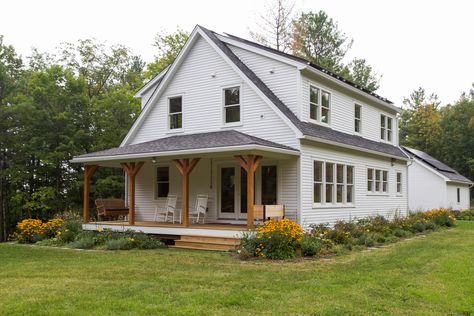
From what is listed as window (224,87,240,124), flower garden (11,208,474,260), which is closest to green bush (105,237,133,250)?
flower garden (11,208,474,260)

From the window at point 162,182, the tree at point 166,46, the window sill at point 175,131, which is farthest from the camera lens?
the tree at point 166,46

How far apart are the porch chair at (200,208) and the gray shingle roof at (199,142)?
213 centimetres

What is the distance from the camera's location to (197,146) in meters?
14.6

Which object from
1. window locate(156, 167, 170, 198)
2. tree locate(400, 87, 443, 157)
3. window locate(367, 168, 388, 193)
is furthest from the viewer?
tree locate(400, 87, 443, 157)

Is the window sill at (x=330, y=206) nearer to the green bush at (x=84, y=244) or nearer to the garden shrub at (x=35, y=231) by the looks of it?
the green bush at (x=84, y=244)

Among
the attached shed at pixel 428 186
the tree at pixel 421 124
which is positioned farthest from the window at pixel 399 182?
the tree at pixel 421 124

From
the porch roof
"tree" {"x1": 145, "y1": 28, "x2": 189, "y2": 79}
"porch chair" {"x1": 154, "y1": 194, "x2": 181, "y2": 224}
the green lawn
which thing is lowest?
the green lawn

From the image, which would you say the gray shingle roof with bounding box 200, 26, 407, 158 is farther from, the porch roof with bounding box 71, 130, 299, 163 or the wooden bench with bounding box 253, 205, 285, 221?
the wooden bench with bounding box 253, 205, 285, 221

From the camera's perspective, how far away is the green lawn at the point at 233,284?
22.1ft

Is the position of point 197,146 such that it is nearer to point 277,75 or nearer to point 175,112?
point 277,75

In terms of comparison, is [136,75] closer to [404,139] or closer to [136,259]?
[136,259]

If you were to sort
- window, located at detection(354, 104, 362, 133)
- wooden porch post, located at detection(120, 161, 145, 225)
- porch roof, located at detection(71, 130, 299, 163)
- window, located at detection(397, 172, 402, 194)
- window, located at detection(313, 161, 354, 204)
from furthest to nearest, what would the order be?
window, located at detection(397, 172, 402, 194) → window, located at detection(354, 104, 362, 133) → wooden porch post, located at detection(120, 161, 145, 225) → window, located at detection(313, 161, 354, 204) → porch roof, located at detection(71, 130, 299, 163)

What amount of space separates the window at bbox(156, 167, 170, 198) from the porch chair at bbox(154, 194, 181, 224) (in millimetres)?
493

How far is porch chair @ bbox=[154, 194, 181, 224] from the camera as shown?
1731 cm
